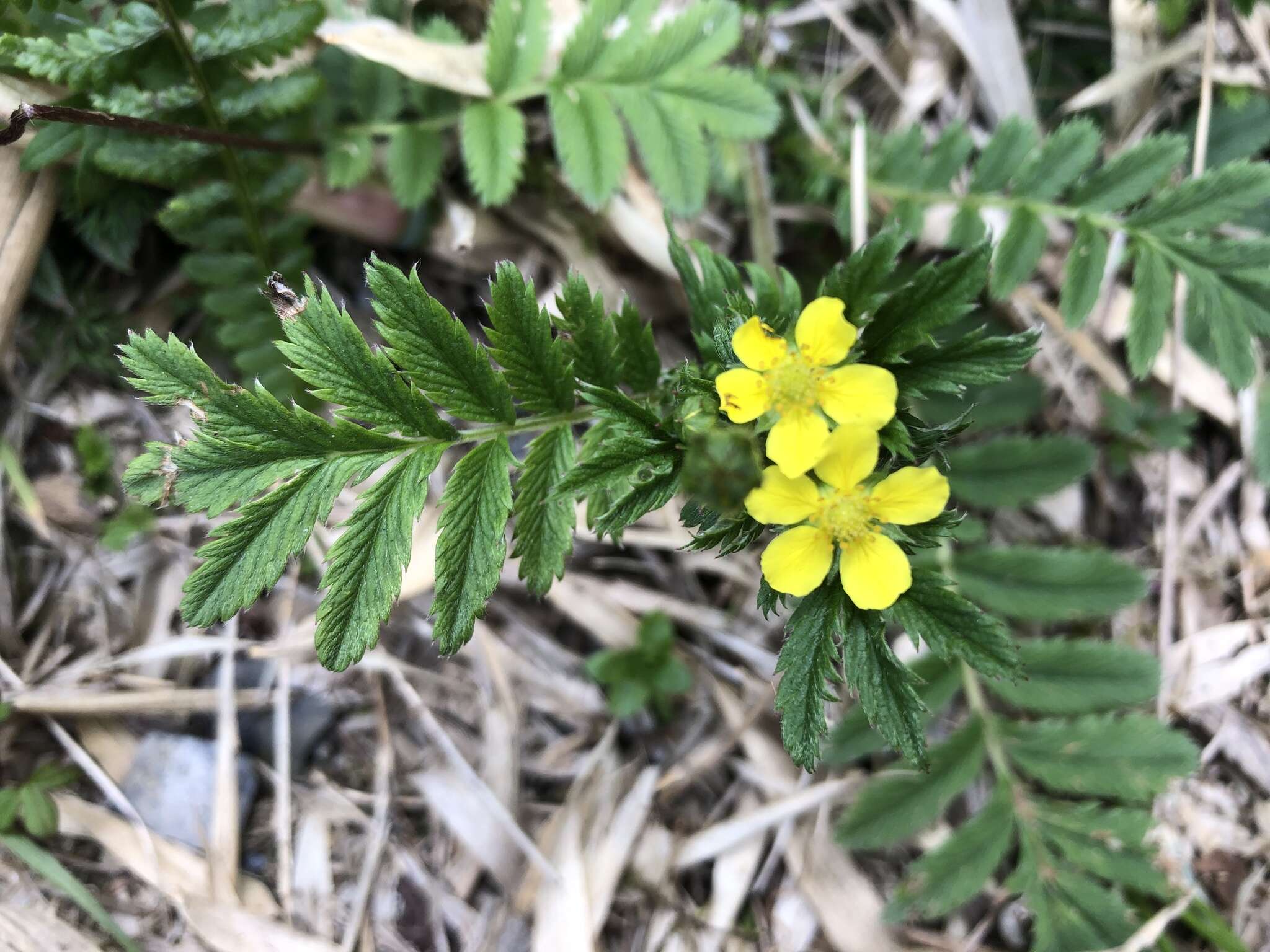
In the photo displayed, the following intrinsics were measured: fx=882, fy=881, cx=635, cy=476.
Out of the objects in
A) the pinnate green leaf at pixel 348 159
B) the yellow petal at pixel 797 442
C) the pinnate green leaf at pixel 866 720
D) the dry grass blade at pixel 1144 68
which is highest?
the pinnate green leaf at pixel 348 159

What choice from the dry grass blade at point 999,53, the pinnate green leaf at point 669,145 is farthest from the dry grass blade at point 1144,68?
the pinnate green leaf at point 669,145

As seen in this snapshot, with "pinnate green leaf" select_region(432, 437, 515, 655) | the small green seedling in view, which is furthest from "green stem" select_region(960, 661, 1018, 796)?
"pinnate green leaf" select_region(432, 437, 515, 655)

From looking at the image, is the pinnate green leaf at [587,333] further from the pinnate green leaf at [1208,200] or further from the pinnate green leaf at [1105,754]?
the pinnate green leaf at [1105,754]

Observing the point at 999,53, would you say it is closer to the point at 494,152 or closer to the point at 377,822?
the point at 494,152

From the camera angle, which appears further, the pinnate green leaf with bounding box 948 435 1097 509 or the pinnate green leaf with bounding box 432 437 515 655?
the pinnate green leaf with bounding box 948 435 1097 509

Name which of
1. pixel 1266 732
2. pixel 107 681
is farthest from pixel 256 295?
pixel 1266 732

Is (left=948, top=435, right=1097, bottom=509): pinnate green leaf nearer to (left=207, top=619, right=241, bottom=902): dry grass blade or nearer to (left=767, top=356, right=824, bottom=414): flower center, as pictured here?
(left=767, top=356, right=824, bottom=414): flower center

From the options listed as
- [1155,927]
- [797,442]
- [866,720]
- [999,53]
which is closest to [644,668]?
[866,720]

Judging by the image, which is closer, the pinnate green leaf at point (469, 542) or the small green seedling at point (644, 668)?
the pinnate green leaf at point (469, 542)
